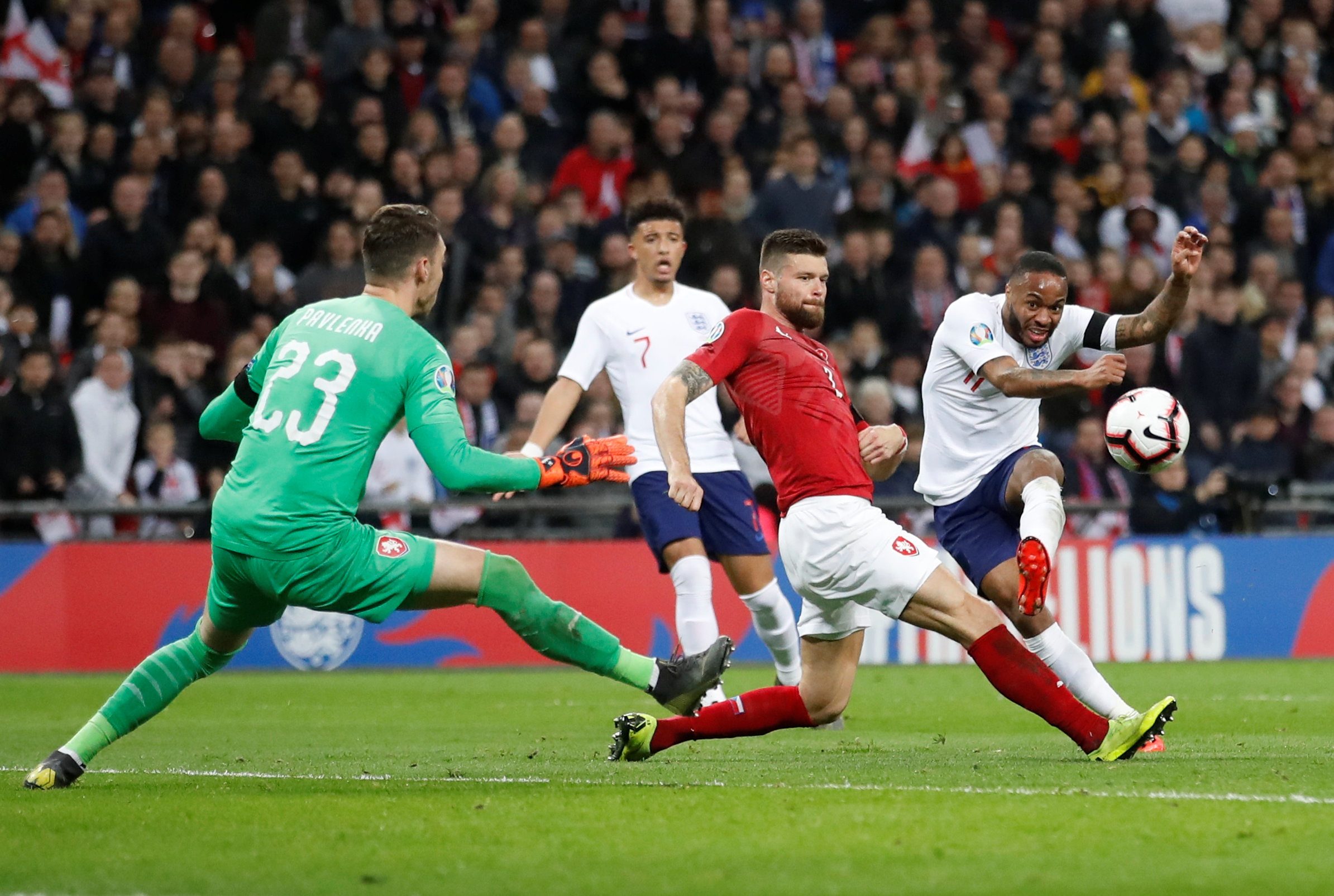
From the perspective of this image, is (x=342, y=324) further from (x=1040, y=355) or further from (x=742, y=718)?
(x=1040, y=355)

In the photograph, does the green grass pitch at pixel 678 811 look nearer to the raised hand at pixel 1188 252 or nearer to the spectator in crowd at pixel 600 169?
the raised hand at pixel 1188 252

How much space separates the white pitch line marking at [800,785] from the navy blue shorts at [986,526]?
6.16 feet

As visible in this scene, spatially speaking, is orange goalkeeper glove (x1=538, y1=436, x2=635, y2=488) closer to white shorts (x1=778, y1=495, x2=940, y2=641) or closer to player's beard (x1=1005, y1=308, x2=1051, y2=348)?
white shorts (x1=778, y1=495, x2=940, y2=641)

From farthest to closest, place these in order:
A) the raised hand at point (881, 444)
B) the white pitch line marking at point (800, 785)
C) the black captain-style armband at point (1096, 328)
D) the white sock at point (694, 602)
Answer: the white sock at point (694, 602)
the black captain-style armband at point (1096, 328)
the raised hand at point (881, 444)
the white pitch line marking at point (800, 785)

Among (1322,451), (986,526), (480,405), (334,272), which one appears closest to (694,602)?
(986,526)

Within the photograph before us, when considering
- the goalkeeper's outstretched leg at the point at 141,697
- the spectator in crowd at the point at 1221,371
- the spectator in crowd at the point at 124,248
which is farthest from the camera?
the spectator in crowd at the point at 1221,371

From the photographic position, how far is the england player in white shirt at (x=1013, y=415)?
7828 millimetres

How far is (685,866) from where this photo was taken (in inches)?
196

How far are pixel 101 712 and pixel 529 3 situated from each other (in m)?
13.6

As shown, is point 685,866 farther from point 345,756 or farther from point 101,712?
point 345,756

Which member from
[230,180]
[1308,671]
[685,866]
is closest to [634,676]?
[685,866]

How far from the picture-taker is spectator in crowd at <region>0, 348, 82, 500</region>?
1433cm

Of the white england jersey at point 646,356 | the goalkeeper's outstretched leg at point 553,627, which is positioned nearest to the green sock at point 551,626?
the goalkeeper's outstretched leg at point 553,627

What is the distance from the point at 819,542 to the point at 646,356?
315 centimetres
